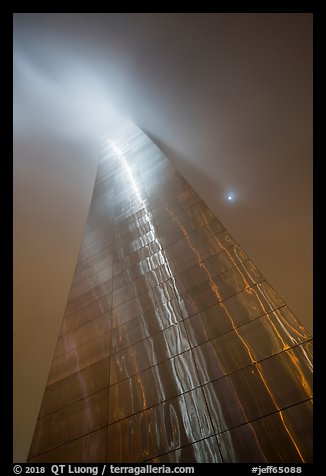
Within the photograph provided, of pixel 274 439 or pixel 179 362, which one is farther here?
pixel 179 362

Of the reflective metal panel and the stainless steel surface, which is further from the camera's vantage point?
the stainless steel surface

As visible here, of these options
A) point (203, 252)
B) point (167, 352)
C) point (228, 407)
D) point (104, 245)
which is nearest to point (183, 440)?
point (228, 407)

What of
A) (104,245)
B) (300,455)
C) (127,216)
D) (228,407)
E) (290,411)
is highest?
(127,216)

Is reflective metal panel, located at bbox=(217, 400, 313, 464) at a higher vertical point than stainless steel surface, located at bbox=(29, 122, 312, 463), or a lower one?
lower

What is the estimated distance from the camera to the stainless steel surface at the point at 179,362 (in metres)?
4.16

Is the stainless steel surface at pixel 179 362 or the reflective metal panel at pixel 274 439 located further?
the stainless steel surface at pixel 179 362

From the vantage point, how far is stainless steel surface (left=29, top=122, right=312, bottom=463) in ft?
13.6

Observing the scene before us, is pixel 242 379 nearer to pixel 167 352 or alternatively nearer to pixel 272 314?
pixel 272 314

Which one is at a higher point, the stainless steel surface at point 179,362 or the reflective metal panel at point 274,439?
the stainless steel surface at point 179,362

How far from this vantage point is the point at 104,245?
10.4 meters

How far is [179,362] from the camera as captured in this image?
5293 mm

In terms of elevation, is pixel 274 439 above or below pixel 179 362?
below

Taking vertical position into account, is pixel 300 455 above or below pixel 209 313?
below
